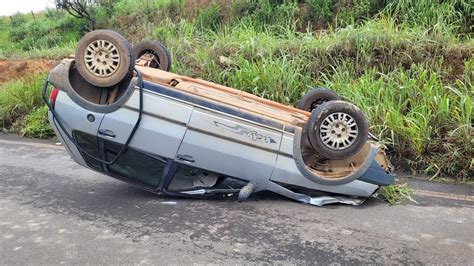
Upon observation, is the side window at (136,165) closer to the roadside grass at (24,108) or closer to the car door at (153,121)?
the car door at (153,121)

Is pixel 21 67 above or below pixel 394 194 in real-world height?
above

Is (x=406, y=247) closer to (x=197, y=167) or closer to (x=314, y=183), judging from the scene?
(x=314, y=183)

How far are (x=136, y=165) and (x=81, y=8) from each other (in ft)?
33.3

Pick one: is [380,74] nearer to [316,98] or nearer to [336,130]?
[316,98]

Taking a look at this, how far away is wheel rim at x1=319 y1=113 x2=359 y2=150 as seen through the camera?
4.43 meters

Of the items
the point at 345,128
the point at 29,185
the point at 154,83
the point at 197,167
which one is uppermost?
the point at 154,83

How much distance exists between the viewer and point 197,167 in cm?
447

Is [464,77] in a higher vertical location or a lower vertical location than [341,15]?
lower

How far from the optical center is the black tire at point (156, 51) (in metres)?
5.98

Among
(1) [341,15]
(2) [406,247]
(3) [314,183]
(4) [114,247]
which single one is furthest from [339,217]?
(1) [341,15]

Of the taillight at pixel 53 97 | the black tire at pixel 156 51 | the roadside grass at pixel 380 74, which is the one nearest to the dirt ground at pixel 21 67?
the roadside grass at pixel 380 74

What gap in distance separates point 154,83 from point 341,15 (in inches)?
231

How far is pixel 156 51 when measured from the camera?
6004 millimetres

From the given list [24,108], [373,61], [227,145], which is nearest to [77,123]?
[227,145]
